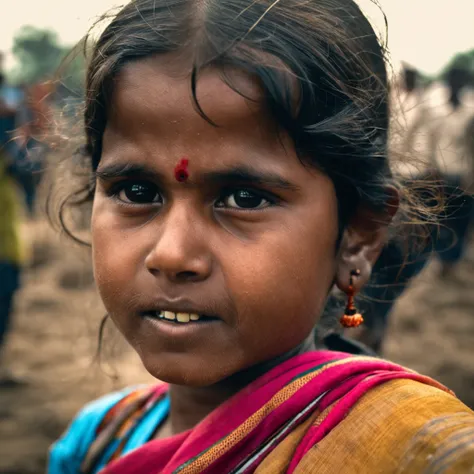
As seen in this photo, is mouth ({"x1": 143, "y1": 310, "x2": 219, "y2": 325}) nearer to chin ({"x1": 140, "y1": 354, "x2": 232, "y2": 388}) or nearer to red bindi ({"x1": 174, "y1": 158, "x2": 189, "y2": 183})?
chin ({"x1": 140, "y1": 354, "x2": 232, "y2": 388})

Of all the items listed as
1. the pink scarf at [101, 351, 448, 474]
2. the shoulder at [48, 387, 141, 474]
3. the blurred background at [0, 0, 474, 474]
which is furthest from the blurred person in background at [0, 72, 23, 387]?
the pink scarf at [101, 351, 448, 474]

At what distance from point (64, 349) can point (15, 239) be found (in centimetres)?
107

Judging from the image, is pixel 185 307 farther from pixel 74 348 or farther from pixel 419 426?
pixel 74 348

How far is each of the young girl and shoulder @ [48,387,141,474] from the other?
392mm

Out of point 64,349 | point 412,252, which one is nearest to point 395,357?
point 64,349

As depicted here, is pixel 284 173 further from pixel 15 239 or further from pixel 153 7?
pixel 15 239

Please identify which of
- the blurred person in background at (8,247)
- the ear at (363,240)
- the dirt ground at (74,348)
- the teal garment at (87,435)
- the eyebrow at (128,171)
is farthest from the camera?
the blurred person in background at (8,247)

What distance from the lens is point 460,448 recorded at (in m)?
0.98

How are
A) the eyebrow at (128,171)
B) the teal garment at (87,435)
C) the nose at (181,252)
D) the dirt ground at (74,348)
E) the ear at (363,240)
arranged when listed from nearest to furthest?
1. the nose at (181,252)
2. the eyebrow at (128,171)
3. the ear at (363,240)
4. the teal garment at (87,435)
5. the dirt ground at (74,348)

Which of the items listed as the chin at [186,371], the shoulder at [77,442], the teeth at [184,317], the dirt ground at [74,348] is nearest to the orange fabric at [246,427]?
the chin at [186,371]

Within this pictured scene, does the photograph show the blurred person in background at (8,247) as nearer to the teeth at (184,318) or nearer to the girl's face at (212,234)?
the girl's face at (212,234)

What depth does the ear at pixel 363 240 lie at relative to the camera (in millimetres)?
1410

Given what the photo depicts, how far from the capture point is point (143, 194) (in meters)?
1.33

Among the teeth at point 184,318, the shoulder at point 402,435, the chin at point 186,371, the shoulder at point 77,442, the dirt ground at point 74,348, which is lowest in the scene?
the dirt ground at point 74,348
